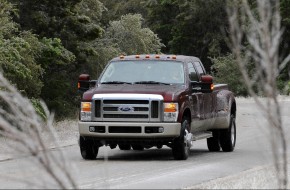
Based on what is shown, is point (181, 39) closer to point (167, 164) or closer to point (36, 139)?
point (167, 164)

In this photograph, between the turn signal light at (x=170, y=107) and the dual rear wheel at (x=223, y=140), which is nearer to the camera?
the turn signal light at (x=170, y=107)

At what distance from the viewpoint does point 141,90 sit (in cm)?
1886

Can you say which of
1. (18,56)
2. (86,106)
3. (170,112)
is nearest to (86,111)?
(86,106)

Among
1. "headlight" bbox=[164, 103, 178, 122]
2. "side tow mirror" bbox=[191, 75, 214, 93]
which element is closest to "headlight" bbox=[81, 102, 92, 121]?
"headlight" bbox=[164, 103, 178, 122]

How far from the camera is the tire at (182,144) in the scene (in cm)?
1873

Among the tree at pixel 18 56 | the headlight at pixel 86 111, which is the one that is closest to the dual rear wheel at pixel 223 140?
the headlight at pixel 86 111

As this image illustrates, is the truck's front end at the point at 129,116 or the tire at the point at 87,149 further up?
the truck's front end at the point at 129,116

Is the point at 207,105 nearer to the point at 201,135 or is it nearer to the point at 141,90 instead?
the point at 201,135

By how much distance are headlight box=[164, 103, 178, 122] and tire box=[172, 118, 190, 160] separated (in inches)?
10.6

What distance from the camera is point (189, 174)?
1614cm

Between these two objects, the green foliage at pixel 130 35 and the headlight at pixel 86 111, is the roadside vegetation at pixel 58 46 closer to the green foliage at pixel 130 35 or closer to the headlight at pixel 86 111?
the green foliage at pixel 130 35

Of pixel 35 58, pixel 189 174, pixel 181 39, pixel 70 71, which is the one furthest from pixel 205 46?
pixel 189 174

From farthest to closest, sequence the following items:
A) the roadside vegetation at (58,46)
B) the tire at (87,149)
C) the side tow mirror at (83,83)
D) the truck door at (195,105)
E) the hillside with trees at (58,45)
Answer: the hillside with trees at (58,45), the roadside vegetation at (58,46), the side tow mirror at (83,83), the truck door at (195,105), the tire at (87,149)

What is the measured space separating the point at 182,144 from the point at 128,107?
118 centimetres
